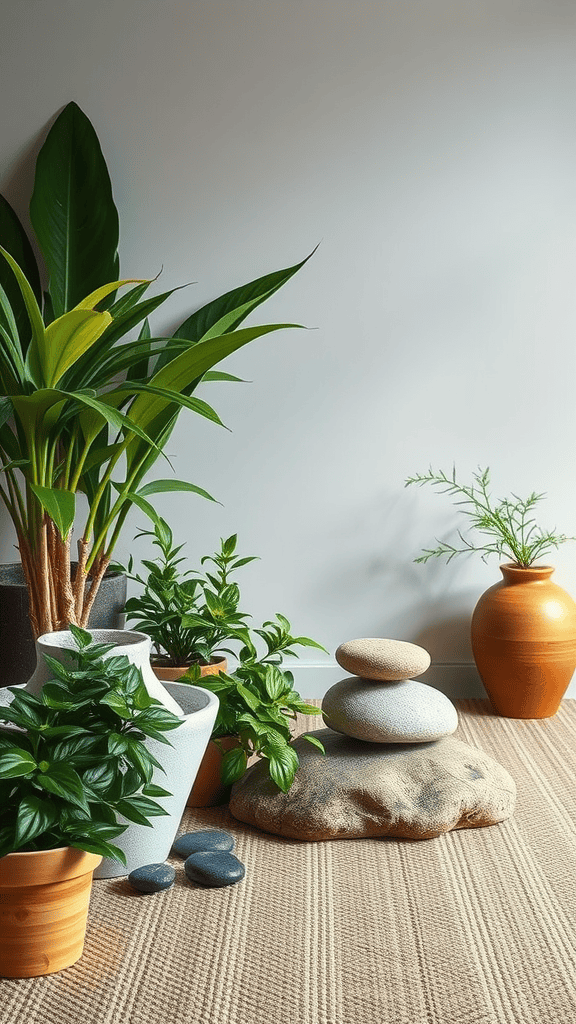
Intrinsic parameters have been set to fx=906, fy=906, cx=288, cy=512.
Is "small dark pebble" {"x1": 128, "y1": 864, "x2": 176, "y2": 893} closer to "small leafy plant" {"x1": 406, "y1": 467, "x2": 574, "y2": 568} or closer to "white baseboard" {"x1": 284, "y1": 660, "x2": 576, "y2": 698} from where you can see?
"white baseboard" {"x1": 284, "y1": 660, "x2": 576, "y2": 698}

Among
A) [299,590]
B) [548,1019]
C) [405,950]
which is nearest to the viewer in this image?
[548,1019]

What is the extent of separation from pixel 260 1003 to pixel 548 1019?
0.35 m

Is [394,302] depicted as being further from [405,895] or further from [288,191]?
[405,895]

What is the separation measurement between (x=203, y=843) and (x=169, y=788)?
0.18m

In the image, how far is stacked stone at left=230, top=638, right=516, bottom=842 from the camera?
1606 mm

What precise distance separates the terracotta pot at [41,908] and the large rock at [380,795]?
505 mm

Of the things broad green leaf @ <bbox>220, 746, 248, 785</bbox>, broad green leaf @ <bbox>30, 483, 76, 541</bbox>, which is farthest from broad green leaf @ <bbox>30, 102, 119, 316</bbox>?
broad green leaf @ <bbox>220, 746, 248, 785</bbox>

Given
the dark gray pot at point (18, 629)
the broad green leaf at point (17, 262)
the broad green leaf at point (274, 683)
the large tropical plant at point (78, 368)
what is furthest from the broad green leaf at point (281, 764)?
the broad green leaf at point (17, 262)

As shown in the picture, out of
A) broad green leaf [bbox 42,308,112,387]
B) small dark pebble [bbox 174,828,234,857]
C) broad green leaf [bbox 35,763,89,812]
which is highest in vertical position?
broad green leaf [bbox 42,308,112,387]

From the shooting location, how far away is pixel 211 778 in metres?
1.75

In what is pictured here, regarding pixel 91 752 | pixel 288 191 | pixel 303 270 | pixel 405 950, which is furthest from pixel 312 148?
pixel 405 950

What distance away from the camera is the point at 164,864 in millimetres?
1445

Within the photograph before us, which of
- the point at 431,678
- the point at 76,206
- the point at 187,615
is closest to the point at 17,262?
the point at 76,206

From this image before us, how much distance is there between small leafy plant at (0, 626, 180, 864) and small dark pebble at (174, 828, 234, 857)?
0.33 m
